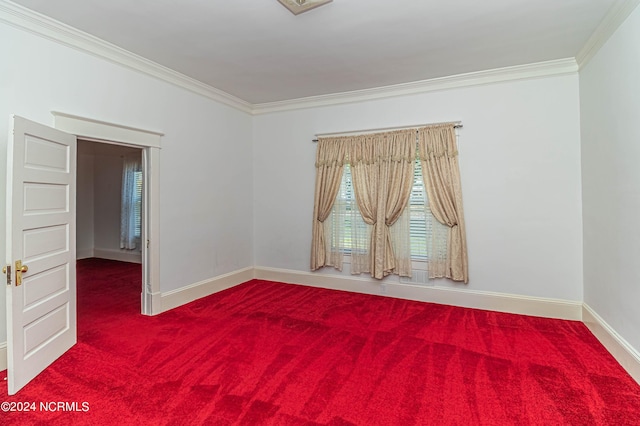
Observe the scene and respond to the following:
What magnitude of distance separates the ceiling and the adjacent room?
1.1 inches

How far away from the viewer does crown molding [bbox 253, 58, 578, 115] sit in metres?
3.71

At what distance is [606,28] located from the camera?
113 inches

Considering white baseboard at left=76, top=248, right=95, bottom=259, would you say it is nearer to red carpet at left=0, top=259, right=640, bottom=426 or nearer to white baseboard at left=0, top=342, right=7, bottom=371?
red carpet at left=0, top=259, right=640, bottom=426

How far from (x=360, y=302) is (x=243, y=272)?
2.09 m

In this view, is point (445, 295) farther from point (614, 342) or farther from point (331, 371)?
point (331, 371)

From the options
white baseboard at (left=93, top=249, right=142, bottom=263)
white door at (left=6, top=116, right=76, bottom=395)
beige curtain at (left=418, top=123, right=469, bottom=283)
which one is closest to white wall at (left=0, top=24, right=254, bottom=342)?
white door at (left=6, top=116, right=76, bottom=395)

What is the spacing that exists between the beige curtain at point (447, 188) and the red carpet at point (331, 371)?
61 cm

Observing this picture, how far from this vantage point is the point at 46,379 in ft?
8.16

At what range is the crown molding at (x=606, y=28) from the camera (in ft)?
8.26

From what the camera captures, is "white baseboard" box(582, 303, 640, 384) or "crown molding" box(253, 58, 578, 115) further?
"crown molding" box(253, 58, 578, 115)

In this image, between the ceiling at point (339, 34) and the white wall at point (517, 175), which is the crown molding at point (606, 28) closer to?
the ceiling at point (339, 34)

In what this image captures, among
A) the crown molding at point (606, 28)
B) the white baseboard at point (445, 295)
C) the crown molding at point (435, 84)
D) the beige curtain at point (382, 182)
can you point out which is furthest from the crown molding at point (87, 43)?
the crown molding at point (606, 28)

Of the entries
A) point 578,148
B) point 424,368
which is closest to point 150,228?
point 424,368

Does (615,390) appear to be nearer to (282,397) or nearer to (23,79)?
(282,397)
